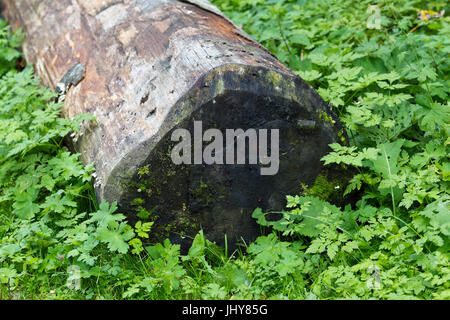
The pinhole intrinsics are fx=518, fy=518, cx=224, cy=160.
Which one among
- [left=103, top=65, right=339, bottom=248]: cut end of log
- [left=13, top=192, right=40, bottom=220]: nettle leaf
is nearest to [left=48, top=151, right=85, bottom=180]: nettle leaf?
[left=13, top=192, right=40, bottom=220]: nettle leaf

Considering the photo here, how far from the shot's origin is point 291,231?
3146 mm

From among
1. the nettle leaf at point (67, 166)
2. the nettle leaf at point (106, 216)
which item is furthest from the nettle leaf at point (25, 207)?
the nettle leaf at point (106, 216)

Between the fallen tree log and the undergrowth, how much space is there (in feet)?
0.43

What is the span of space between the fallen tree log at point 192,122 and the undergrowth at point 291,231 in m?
0.13

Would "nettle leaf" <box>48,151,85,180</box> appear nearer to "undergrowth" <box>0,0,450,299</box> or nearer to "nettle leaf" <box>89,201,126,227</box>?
"undergrowth" <box>0,0,450,299</box>

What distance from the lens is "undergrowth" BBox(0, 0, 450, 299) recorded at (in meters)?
2.86

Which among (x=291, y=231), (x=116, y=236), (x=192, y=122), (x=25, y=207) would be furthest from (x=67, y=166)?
(x=291, y=231)

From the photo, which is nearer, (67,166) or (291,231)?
(291,231)

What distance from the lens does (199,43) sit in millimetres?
3264

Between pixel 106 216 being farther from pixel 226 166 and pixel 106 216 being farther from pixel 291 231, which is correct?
pixel 291 231

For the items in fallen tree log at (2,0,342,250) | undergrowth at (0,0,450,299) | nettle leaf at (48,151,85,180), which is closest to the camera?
undergrowth at (0,0,450,299)

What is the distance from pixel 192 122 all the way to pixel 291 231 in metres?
0.90

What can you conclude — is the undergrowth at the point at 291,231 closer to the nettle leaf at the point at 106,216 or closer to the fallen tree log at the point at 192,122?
the nettle leaf at the point at 106,216

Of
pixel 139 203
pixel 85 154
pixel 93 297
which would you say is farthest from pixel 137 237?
pixel 85 154
